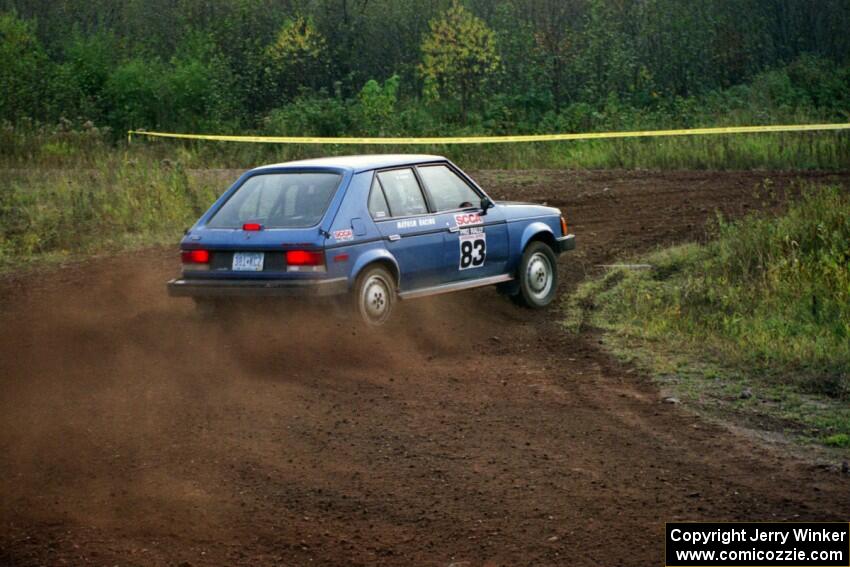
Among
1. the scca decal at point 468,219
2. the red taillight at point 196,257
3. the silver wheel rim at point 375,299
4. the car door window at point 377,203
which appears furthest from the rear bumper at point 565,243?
the red taillight at point 196,257

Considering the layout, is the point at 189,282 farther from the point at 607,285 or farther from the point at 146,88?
the point at 146,88

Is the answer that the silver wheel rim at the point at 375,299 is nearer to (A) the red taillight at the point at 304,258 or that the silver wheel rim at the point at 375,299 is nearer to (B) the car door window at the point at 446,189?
(A) the red taillight at the point at 304,258

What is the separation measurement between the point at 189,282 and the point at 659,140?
1478cm

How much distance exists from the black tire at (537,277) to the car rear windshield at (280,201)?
2292 millimetres

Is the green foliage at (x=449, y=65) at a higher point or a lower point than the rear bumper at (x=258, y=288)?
higher

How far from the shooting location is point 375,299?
997cm

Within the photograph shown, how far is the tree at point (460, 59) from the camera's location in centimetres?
2739

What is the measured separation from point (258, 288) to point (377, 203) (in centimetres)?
128

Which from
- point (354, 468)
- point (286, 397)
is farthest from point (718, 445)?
point (286, 397)

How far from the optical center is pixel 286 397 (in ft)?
27.2

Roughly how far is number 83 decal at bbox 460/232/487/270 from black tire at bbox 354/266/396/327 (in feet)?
2.93

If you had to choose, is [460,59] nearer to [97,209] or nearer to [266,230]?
[97,209]

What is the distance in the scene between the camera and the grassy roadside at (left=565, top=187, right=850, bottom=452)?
805cm

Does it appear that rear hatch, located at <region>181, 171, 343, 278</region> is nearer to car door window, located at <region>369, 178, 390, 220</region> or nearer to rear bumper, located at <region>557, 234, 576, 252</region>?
car door window, located at <region>369, 178, 390, 220</region>
